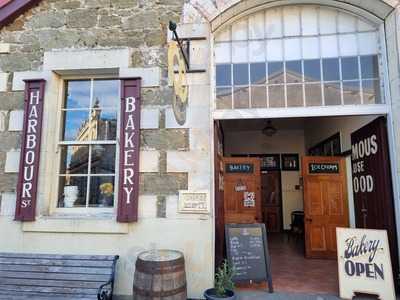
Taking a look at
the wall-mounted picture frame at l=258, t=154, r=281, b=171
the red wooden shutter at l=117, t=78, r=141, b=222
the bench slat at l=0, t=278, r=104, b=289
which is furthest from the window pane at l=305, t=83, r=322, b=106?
the wall-mounted picture frame at l=258, t=154, r=281, b=171

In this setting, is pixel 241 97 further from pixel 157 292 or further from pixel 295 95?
pixel 157 292

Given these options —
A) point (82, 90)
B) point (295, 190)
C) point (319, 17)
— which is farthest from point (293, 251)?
point (82, 90)

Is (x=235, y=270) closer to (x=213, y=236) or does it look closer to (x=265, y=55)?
(x=213, y=236)

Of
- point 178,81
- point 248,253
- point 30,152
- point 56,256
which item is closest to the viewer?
point 178,81

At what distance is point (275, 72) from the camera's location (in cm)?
428

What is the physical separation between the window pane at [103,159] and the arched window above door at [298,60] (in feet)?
5.39

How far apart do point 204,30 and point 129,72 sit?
3.86ft

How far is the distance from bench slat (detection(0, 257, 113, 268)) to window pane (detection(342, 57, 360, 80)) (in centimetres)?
398

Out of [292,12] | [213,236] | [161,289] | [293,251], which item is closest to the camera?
[161,289]

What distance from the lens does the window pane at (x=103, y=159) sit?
419cm

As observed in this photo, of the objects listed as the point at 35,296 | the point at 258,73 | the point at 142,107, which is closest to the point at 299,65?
the point at 258,73

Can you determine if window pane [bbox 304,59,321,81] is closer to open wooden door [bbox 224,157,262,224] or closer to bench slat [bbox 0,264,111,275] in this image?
open wooden door [bbox 224,157,262,224]

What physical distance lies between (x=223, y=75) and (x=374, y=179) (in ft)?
8.74

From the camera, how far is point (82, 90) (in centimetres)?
444
